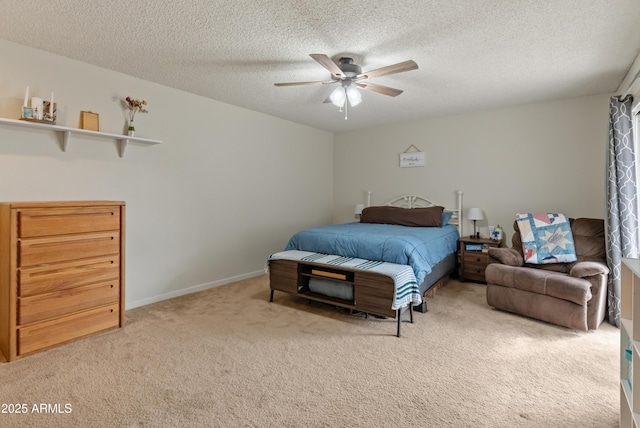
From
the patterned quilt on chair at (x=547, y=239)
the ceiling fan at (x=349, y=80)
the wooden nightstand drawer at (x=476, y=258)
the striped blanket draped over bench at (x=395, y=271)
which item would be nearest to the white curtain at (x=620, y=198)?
the patterned quilt on chair at (x=547, y=239)

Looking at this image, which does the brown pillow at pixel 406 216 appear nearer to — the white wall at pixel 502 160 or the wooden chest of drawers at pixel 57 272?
the white wall at pixel 502 160

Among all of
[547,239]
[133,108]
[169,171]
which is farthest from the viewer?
[169,171]

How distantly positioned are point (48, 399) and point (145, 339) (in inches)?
31.5

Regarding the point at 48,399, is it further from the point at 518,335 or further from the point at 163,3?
the point at 518,335

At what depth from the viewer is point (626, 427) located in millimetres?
1534

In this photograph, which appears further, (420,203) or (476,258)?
(420,203)

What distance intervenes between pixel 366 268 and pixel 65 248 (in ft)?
8.16

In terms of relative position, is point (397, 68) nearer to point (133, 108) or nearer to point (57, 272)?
point (133, 108)

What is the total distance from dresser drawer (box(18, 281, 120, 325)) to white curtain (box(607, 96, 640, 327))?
4540 mm

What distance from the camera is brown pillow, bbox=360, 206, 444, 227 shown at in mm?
4539

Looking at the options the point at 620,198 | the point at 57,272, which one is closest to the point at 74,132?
the point at 57,272

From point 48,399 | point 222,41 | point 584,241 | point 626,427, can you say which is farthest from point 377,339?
point 222,41

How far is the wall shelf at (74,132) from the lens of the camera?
2590 mm

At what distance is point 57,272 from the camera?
8.25 ft
